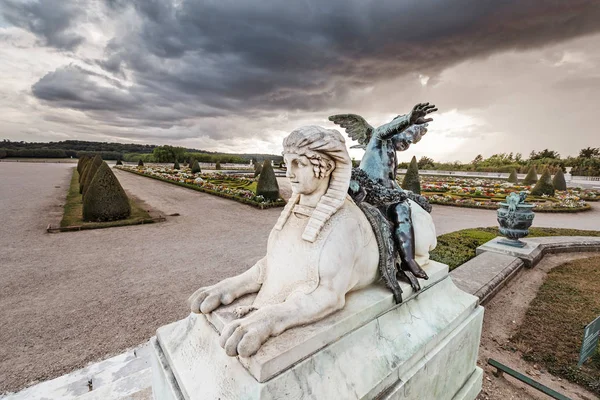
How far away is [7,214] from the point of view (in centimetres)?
1024

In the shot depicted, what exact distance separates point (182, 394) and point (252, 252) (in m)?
5.51

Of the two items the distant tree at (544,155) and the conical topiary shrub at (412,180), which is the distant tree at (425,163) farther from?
the conical topiary shrub at (412,180)

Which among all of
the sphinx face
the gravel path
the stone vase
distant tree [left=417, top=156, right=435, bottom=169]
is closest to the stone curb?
the stone vase

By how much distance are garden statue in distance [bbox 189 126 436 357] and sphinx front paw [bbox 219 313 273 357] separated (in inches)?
0.7

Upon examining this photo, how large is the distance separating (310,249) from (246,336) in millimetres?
606

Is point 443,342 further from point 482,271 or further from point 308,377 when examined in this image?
point 482,271

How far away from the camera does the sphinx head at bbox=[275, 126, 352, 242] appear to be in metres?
1.71

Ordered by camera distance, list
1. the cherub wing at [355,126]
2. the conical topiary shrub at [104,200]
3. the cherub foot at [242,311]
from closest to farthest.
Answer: the cherub foot at [242,311], the cherub wing at [355,126], the conical topiary shrub at [104,200]

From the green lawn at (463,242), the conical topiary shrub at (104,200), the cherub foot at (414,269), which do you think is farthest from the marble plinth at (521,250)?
the conical topiary shrub at (104,200)

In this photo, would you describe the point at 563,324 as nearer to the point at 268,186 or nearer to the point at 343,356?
the point at 343,356

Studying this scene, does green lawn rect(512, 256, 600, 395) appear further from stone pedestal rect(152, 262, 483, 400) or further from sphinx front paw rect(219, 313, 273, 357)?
sphinx front paw rect(219, 313, 273, 357)

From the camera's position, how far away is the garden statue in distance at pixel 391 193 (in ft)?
7.16

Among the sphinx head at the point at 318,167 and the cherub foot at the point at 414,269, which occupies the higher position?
the sphinx head at the point at 318,167

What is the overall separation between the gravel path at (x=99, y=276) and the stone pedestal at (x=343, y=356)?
2255mm
